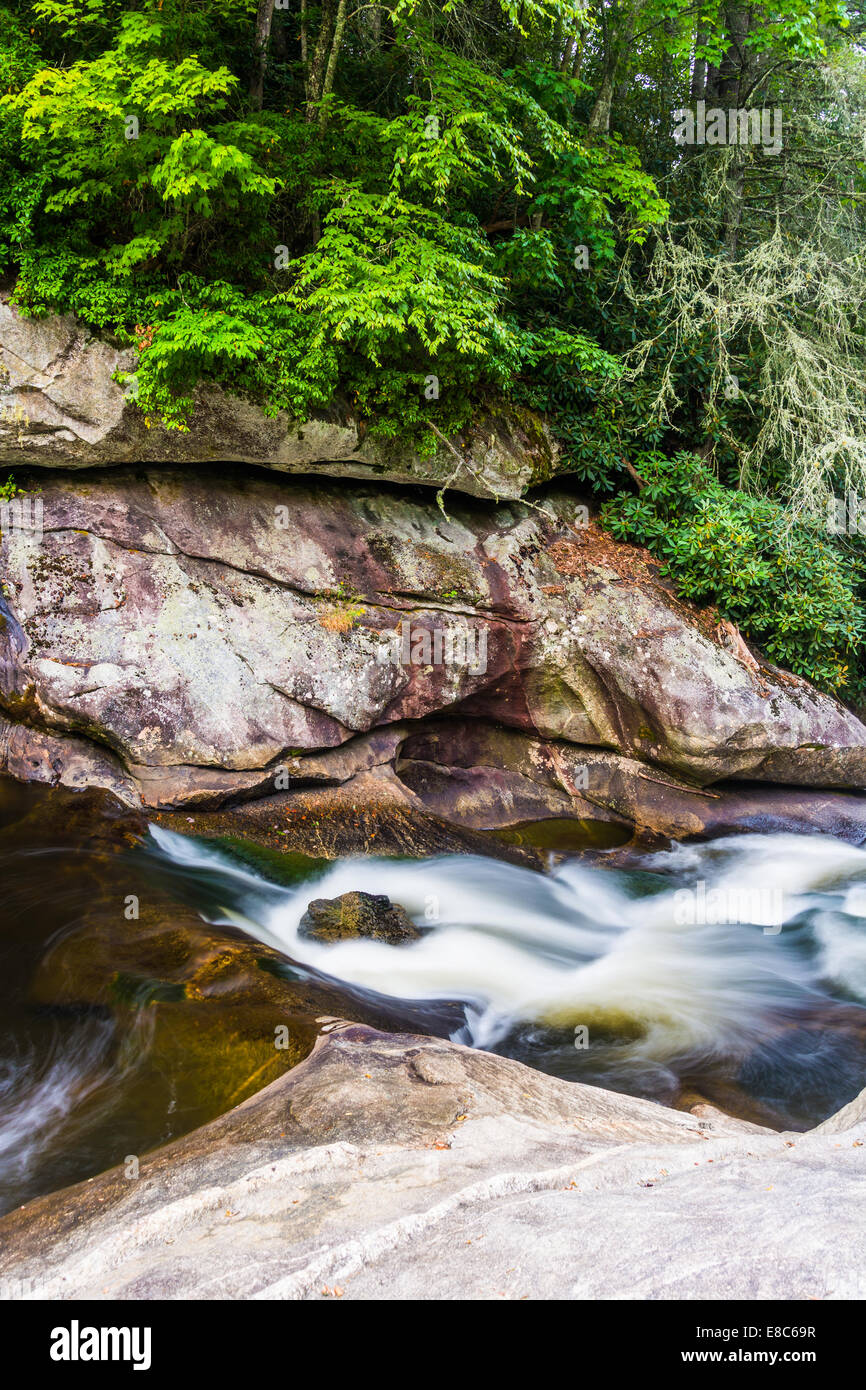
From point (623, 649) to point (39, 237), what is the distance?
7476 millimetres

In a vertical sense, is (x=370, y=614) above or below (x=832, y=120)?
below

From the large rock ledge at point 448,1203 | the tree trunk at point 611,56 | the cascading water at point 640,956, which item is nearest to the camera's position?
the large rock ledge at point 448,1203

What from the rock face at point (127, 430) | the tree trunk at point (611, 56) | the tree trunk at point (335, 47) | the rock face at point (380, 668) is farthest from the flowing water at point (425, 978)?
the tree trunk at point (611, 56)

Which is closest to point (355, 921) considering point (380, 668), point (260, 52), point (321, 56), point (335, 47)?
point (380, 668)

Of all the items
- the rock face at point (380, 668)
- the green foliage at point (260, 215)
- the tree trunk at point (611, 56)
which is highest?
the tree trunk at point (611, 56)

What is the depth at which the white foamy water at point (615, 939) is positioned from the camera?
6.63 m

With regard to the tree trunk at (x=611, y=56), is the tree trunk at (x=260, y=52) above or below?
below

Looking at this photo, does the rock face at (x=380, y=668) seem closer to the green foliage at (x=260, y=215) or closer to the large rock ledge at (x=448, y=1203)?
the green foliage at (x=260, y=215)

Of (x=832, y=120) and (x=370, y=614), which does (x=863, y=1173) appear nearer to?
(x=370, y=614)

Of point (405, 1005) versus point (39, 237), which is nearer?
point (405, 1005)

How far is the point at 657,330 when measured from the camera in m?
11.5

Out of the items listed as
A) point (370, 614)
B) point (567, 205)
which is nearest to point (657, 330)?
point (567, 205)

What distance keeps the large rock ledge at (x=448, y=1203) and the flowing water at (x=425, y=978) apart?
2.12 ft

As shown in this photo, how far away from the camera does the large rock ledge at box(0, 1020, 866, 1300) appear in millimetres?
2662
